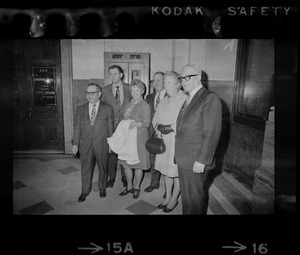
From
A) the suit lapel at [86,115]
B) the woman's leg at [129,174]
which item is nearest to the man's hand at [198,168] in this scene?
the woman's leg at [129,174]

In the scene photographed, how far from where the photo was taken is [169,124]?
2566mm

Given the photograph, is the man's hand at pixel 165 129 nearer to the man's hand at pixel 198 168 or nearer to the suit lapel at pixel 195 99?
the suit lapel at pixel 195 99

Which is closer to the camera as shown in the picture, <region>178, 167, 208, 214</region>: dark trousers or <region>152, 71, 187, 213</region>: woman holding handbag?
<region>178, 167, 208, 214</region>: dark trousers

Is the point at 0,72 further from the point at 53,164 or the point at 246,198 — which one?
the point at 246,198

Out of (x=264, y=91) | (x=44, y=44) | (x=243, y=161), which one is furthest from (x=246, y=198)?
(x=44, y=44)

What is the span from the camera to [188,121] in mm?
2166

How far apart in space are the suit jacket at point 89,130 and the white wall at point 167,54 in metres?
2.22

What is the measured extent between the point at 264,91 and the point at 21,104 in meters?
5.14

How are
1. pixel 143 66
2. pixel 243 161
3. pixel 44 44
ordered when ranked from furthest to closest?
pixel 44 44 < pixel 143 66 < pixel 243 161

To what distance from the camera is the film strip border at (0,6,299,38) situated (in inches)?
74.0

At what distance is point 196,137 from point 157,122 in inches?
30.1

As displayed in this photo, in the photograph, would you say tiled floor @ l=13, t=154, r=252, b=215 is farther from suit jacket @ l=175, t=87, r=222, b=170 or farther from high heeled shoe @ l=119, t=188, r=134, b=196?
suit jacket @ l=175, t=87, r=222, b=170

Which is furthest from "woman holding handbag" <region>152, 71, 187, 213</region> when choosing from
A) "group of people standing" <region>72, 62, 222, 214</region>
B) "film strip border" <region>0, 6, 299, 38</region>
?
"film strip border" <region>0, 6, 299, 38</region>

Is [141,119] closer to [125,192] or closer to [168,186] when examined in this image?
[168,186]
